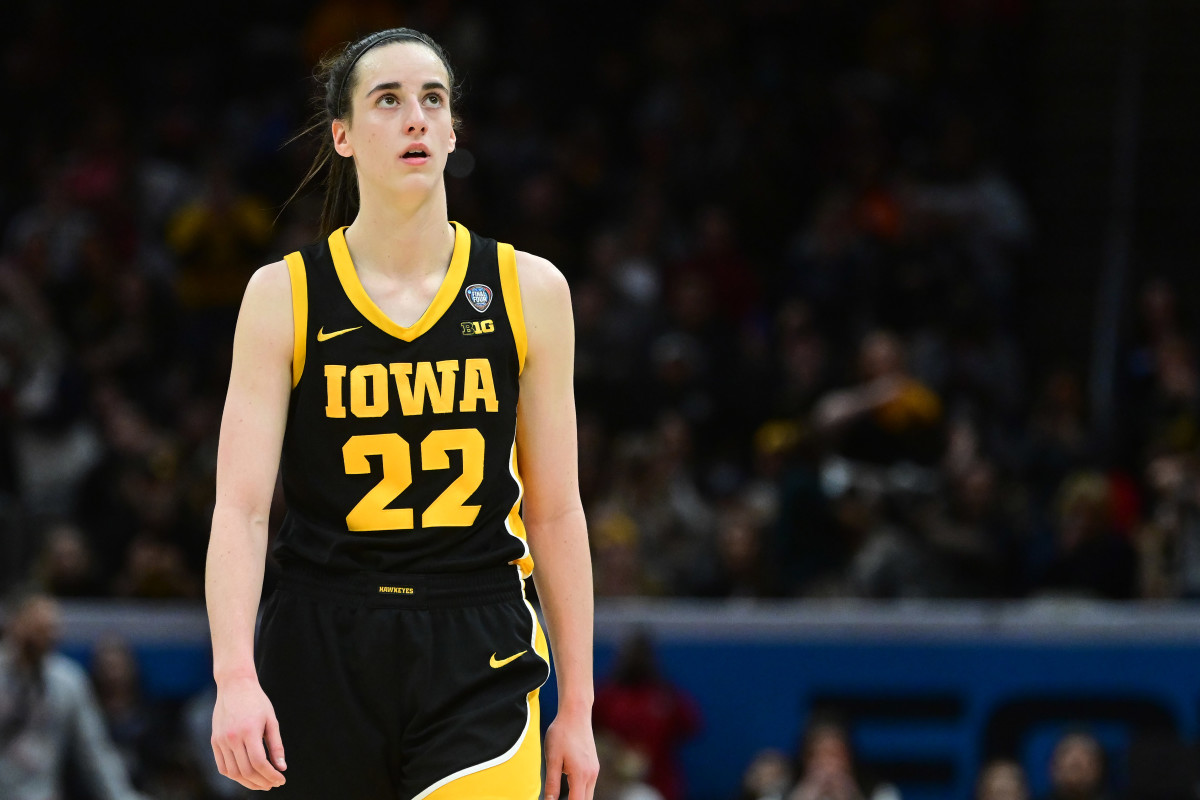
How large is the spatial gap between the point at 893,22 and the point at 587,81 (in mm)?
2376

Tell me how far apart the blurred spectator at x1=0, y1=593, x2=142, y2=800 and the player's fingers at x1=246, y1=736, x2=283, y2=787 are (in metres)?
6.00

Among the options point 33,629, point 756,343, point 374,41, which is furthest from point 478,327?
point 756,343

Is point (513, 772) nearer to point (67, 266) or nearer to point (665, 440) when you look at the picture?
point (665, 440)

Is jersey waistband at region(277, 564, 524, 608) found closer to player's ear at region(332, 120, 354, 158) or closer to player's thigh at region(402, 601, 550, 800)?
player's thigh at region(402, 601, 550, 800)

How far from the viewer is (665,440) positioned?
10.7 metres

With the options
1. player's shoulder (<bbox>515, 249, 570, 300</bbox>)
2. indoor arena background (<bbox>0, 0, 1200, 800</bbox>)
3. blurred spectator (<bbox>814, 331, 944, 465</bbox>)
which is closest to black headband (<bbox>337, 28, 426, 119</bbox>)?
player's shoulder (<bbox>515, 249, 570, 300</bbox>)

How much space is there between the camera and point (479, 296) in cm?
343

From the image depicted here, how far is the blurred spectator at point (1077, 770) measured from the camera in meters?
8.73

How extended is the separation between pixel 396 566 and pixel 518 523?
284mm

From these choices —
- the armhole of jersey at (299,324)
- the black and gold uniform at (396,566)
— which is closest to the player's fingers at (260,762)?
Answer: the black and gold uniform at (396,566)

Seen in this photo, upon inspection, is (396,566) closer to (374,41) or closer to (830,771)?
(374,41)

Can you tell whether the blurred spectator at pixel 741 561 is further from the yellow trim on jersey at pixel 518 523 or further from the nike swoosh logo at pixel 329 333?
the nike swoosh logo at pixel 329 333

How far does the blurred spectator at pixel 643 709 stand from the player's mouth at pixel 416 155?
6.23 metres

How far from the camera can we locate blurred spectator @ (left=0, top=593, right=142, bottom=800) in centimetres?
881
